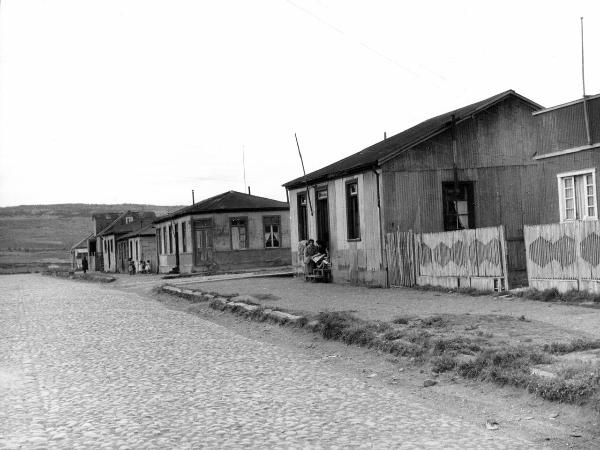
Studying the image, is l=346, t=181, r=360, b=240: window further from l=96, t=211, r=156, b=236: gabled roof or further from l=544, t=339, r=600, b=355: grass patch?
l=96, t=211, r=156, b=236: gabled roof

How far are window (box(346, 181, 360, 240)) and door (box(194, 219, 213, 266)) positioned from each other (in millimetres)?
19343

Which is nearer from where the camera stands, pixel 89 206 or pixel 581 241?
pixel 581 241

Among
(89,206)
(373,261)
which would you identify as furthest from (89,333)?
(89,206)

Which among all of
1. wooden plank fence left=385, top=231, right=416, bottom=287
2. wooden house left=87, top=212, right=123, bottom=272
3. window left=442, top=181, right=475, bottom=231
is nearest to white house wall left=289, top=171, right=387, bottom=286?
wooden plank fence left=385, top=231, right=416, bottom=287

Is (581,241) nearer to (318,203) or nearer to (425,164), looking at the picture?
(425,164)

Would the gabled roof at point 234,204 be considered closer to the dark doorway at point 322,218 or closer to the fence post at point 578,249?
the dark doorway at point 322,218

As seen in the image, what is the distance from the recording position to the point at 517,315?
43.9 feet

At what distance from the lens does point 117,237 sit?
7575 cm

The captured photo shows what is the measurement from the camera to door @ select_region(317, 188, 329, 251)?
1099 inches

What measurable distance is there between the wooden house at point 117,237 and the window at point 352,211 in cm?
4731

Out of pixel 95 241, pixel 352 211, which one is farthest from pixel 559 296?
pixel 95 241

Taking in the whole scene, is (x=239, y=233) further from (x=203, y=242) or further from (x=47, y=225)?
(x=47, y=225)

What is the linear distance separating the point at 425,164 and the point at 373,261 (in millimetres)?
3381

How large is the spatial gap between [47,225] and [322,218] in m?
148
